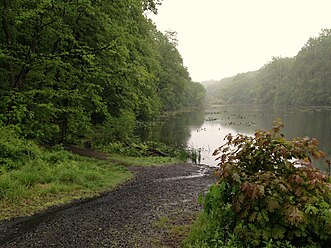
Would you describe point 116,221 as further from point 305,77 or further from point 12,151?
point 305,77

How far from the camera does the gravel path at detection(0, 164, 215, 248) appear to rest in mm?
6502

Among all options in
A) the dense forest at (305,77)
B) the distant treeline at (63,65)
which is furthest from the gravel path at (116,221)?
the dense forest at (305,77)

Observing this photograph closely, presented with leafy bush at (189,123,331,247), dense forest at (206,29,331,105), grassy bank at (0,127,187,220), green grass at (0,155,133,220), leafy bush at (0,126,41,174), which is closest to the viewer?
leafy bush at (189,123,331,247)

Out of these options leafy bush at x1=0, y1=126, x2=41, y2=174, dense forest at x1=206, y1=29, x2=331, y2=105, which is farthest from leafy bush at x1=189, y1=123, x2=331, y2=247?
dense forest at x1=206, y1=29, x2=331, y2=105

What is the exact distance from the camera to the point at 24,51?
13797mm

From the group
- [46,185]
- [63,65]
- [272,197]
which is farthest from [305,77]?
[272,197]

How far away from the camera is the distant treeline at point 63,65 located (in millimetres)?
13133

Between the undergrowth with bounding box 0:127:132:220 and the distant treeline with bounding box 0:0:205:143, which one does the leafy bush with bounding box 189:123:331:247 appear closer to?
the undergrowth with bounding box 0:127:132:220

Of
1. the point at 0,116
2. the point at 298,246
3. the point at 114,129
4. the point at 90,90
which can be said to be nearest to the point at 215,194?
the point at 298,246

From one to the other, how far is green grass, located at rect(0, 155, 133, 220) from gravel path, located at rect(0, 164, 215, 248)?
535 millimetres

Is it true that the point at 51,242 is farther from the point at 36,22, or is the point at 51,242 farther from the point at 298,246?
the point at 36,22

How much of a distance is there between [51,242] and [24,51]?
10083mm

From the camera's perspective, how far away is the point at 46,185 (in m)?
9.67

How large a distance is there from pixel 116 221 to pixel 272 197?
4.16 metres
